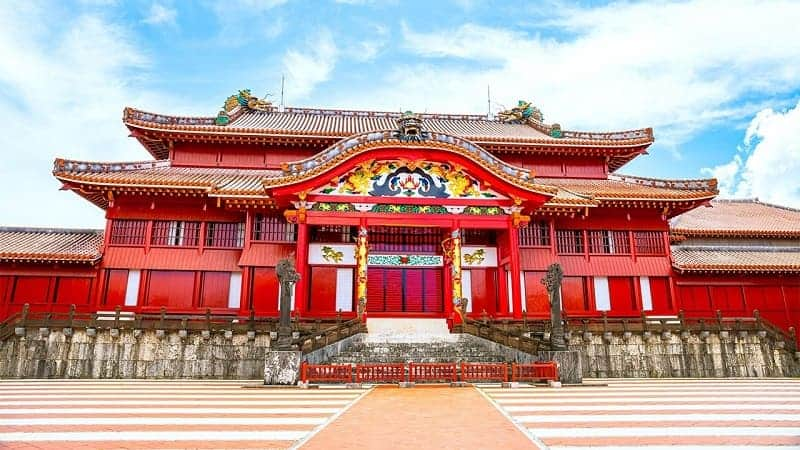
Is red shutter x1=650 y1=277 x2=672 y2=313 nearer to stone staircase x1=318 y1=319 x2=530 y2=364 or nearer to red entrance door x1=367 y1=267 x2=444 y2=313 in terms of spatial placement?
red entrance door x1=367 y1=267 x2=444 y2=313

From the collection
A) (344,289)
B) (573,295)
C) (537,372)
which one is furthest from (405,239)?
(537,372)

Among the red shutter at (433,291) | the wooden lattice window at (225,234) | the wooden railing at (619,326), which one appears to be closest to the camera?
the wooden railing at (619,326)

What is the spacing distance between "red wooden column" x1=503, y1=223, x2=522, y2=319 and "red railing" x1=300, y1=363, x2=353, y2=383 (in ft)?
25.2

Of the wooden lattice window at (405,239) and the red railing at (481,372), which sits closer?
the red railing at (481,372)

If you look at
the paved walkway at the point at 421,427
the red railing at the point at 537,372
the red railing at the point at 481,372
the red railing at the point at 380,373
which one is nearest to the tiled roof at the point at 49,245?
the red railing at the point at 380,373

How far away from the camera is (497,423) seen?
6.69 m

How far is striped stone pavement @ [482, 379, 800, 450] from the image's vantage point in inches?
219

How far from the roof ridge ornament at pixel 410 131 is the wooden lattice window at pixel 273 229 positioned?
19.2 feet

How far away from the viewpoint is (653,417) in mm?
7289

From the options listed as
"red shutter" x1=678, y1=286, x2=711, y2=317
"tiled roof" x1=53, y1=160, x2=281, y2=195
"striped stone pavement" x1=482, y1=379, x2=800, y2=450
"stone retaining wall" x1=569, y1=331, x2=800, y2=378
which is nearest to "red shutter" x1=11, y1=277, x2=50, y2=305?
"tiled roof" x1=53, y1=160, x2=281, y2=195

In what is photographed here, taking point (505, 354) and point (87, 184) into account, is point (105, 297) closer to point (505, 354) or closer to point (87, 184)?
point (87, 184)

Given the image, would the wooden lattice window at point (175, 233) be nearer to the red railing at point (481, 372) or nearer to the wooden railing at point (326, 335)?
the wooden railing at point (326, 335)

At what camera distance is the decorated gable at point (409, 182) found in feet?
59.6

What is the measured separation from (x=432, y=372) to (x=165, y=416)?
6333 millimetres
